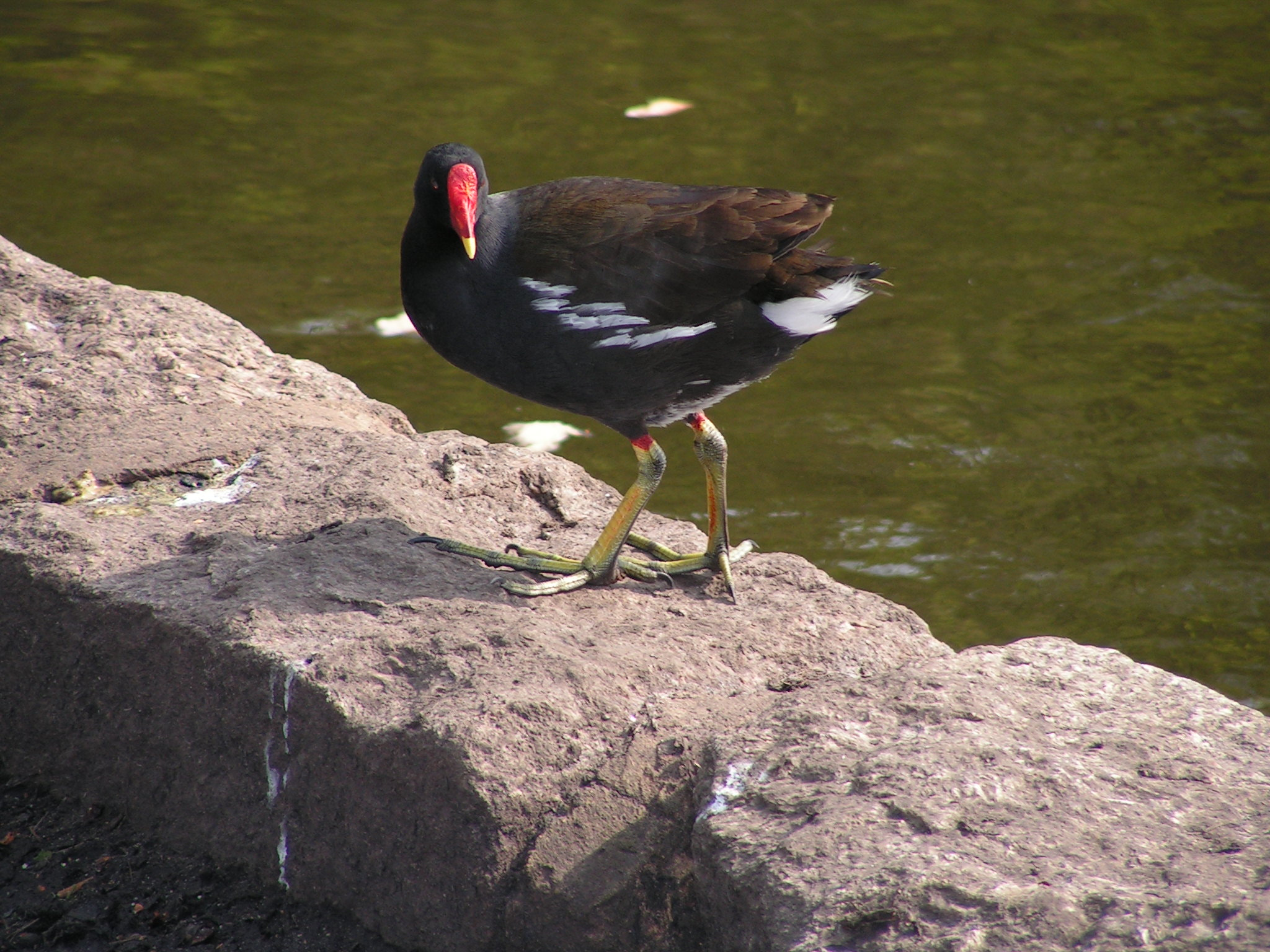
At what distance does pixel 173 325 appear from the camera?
4086mm

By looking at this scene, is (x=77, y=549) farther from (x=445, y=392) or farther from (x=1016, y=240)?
(x=1016, y=240)

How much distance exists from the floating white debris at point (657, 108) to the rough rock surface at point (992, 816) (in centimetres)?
604

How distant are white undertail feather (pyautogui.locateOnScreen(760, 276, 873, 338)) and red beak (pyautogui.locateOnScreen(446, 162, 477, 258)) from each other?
0.75m

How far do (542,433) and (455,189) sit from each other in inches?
115

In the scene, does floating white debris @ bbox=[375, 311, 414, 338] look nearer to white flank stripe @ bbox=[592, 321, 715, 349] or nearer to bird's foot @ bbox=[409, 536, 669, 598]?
bird's foot @ bbox=[409, 536, 669, 598]

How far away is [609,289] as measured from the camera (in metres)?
3.03

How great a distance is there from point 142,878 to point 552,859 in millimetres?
961

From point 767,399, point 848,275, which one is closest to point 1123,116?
point 767,399

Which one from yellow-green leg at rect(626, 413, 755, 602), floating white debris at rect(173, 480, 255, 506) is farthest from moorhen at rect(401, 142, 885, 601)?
floating white debris at rect(173, 480, 255, 506)

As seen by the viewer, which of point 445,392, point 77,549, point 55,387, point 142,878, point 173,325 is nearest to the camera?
point 142,878

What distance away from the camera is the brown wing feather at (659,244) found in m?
3.04

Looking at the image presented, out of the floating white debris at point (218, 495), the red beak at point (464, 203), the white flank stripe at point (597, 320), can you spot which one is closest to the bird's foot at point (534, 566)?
the floating white debris at point (218, 495)

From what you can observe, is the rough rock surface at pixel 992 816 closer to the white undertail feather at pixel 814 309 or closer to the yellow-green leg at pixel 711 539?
the yellow-green leg at pixel 711 539

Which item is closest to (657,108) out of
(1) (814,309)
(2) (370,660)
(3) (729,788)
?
(1) (814,309)
